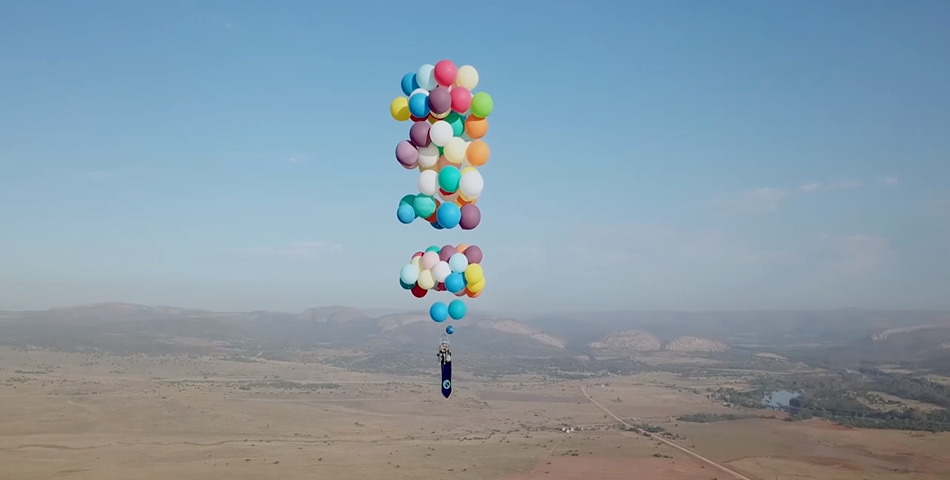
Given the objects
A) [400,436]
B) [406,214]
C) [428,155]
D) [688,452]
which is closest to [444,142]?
[428,155]

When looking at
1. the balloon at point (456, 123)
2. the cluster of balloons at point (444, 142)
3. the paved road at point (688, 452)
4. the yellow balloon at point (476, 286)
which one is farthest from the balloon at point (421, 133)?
the paved road at point (688, 452)

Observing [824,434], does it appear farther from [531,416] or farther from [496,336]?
[496,336]

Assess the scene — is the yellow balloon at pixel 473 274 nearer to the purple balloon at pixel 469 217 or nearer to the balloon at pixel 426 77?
the purple balloon at pixel 469 217

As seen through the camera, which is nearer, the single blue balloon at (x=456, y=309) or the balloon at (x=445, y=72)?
the balloon at (x=445, y=72)

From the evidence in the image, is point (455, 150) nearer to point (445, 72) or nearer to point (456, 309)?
point (445, 72)

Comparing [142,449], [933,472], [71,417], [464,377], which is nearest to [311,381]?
[464,377]

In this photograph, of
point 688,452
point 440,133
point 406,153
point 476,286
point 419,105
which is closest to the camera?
point 440,133
